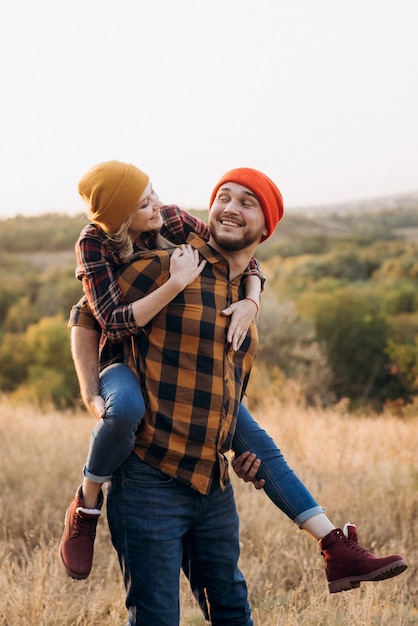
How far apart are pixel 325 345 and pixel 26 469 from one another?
16.0 metres

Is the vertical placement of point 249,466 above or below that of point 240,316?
below

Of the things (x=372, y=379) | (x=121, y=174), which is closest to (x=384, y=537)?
(x=121, y=174)

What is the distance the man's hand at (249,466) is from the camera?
277 cm

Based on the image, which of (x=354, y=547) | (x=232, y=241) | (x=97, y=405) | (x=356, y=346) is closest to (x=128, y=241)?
(x=232, y=241)

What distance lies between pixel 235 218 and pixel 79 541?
4.39 ft

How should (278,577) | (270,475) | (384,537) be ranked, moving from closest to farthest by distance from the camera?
(270,475) < (278,577) < (384,537)

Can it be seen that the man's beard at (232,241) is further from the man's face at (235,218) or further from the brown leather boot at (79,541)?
the brown leather boot at (79,541)

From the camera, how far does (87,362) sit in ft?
8.63

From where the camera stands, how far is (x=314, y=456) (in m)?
6.93

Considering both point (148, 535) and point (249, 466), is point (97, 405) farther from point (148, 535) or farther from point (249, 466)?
point (249, 466)

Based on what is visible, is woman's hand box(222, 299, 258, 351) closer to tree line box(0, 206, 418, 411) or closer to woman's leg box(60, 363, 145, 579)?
woman's leg box(60, 363, 145, 579)

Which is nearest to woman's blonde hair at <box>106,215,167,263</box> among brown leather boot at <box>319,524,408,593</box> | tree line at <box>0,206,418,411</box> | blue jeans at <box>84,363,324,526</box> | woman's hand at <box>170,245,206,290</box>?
woman's hand at <box>170,245,206,290</box>

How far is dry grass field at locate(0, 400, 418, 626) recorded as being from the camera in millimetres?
3594

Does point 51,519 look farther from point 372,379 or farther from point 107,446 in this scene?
point 372,379
